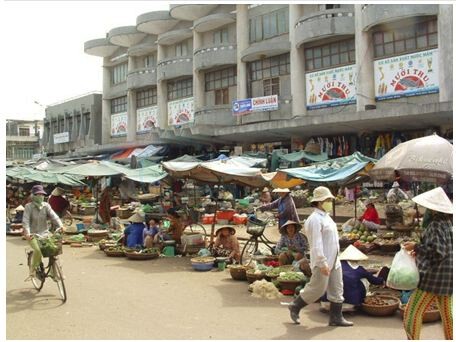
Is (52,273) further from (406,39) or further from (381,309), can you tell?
(406,39)

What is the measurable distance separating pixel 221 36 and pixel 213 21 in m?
1.13

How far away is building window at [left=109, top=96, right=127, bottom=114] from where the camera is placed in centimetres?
3725

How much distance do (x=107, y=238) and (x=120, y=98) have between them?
991 inches

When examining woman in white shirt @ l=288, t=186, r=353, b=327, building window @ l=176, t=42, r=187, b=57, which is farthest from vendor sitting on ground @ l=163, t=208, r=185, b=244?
building window @ l=176, t=42, r=187, b=57

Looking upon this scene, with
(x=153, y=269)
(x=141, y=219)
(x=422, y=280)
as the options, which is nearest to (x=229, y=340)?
(x=422, y=280)

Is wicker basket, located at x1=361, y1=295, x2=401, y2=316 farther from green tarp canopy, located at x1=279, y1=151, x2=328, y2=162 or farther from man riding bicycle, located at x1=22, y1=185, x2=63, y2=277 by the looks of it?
green tarp canopy, located at x1=279, y1=151, x2=328, y2=162

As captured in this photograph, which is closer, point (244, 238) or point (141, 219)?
point (141, 219)

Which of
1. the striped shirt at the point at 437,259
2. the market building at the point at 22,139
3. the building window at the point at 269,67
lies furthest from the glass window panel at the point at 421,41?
the market building at the point at 22,139

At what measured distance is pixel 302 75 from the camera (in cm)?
2452

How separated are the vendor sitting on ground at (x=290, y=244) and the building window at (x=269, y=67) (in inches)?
A: 697

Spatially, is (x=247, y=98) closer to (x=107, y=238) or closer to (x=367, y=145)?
(x=367, y=145)

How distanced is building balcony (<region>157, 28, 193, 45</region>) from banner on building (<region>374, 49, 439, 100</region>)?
13.5 m

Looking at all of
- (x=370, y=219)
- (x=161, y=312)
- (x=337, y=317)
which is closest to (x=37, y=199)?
(x=161, y=312)

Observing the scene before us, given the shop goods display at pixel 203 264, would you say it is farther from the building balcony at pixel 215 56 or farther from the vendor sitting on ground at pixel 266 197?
the building balcony at pixel 215 56
